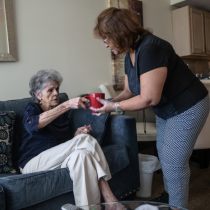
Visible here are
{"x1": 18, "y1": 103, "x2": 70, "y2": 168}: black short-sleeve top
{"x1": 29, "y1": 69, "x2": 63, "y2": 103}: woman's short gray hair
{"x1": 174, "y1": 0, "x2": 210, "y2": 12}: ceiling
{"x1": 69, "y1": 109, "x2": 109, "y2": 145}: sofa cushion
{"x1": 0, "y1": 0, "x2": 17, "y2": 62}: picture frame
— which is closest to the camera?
{"x1": 18, "y1": 103, "x2": 70, "y2": 168}: black short-sleeve top

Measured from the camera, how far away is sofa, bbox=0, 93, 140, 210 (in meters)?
1.15

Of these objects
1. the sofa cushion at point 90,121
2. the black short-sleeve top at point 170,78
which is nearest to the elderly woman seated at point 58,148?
the sofa cushion at point 90,121

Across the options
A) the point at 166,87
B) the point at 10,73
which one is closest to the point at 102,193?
the point at 166,87

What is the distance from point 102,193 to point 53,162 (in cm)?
37

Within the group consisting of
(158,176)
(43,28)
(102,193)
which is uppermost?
(43,28)

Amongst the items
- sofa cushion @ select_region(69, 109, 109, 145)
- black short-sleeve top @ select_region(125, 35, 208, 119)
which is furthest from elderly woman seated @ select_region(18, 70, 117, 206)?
black short-sleeve top @ select_region(125, 35, 208, 119)

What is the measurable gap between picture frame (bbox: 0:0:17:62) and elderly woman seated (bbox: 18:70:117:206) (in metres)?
0.53

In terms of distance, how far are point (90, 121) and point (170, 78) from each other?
93 cm

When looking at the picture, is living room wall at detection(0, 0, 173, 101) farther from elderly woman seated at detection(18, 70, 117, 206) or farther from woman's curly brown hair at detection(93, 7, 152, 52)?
woman's curly brown hair at detection(93, 7, 152, 52)

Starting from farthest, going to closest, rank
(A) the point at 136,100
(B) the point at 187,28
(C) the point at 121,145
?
(B) the point at 187,28 → (C) the point at 121,145 → (A) the point at 136,100

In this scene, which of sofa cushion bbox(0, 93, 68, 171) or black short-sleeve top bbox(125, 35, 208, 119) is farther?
sofa cushion bbox(0, 93, 68, 171)

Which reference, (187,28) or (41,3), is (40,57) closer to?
(41,3)

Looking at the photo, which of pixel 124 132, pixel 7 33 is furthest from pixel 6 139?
pixel 7 33

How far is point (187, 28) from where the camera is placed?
376 cm
